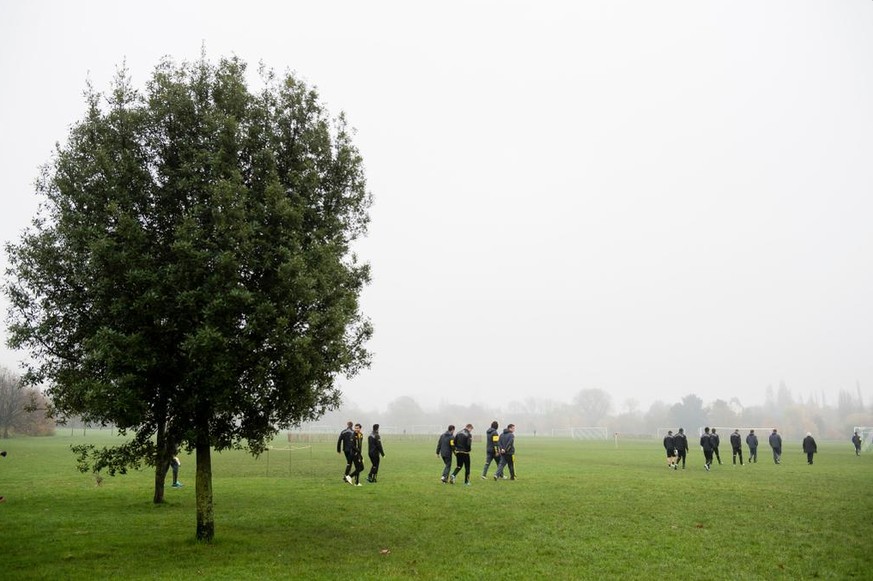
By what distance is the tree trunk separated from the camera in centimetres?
1543

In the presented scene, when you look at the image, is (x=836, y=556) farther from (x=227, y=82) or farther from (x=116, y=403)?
(x=227, y=82)

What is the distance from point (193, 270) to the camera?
48.4 ft

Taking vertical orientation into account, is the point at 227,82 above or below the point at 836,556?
above

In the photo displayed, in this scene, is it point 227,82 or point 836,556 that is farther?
point 227,82

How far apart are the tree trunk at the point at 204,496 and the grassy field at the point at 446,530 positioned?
1.33 feet

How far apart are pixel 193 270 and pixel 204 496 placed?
5.75 metres

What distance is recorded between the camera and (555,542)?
50.3ft

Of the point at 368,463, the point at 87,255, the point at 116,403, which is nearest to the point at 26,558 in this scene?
the point at 116,403

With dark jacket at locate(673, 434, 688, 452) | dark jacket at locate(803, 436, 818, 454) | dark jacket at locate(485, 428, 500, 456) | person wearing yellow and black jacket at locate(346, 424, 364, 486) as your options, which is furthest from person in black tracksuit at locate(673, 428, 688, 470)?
person wearing yellow and black jacket at locate(346, 424, 364, 486)

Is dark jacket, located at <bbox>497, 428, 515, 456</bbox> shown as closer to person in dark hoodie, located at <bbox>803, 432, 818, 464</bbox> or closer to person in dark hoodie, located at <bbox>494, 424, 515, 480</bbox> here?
person in dark hoodie, located at <bbox>494, 424, 515, 480</bbox>

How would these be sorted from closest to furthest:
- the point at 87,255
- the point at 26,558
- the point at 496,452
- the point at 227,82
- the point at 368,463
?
the point at 26,558, the point at 87,255, the point at 227,82, the point at 496,452, the point at 368,463

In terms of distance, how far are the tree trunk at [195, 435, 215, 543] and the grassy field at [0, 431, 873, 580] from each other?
1.33 ft

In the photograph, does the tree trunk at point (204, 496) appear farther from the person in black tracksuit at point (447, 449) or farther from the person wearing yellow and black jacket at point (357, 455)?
the person in black tracksuit at point (447, 449)

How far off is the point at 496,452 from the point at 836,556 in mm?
17797
